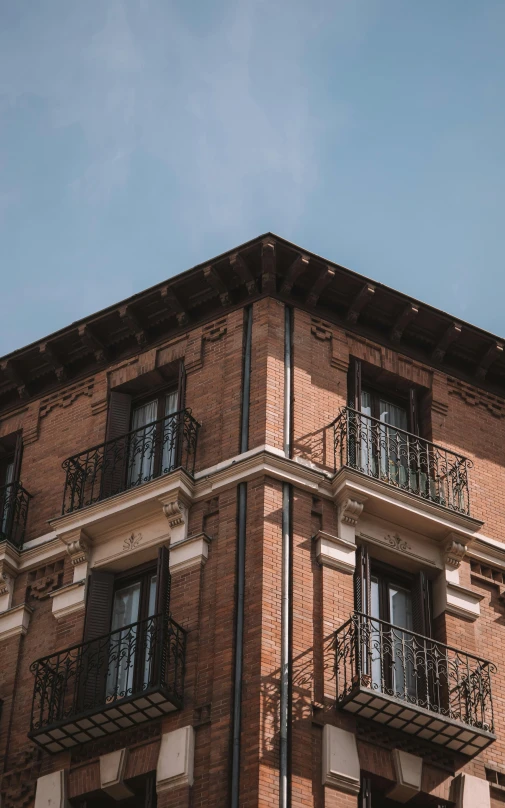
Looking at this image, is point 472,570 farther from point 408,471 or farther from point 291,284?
point 291,284

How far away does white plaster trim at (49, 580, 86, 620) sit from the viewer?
85.5 feet

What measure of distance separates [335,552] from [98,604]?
3753 millimetres

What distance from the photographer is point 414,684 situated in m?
24.9

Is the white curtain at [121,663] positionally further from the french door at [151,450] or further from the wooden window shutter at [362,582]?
the wooden window shutter at [362,582]

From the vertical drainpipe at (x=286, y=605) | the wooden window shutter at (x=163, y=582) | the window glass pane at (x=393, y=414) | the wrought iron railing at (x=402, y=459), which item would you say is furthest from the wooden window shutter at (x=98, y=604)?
the window glass pane at (x=393, y=414)

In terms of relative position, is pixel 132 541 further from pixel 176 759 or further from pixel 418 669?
pixel 418 669

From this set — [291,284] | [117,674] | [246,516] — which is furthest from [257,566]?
[291,284]

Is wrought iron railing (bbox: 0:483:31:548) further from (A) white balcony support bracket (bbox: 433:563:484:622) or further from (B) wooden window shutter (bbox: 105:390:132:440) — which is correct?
(A) white balcony support bracket (bbox: 433:563:484:622)

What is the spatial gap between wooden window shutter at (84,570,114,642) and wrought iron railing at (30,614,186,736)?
13.8 inches

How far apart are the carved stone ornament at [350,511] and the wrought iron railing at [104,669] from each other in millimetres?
3168

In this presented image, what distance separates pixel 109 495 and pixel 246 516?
2.96m

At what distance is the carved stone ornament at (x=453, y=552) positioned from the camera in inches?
1040

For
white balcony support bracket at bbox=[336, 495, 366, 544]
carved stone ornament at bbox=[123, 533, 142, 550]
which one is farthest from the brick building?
carved stone ornament at bbox=[123, 533, 142, 550]

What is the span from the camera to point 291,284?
93.7ft
